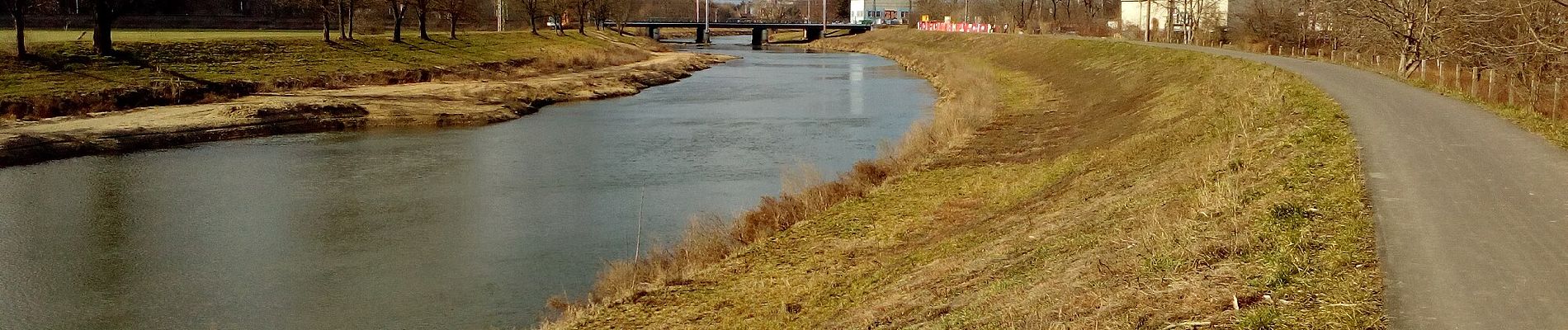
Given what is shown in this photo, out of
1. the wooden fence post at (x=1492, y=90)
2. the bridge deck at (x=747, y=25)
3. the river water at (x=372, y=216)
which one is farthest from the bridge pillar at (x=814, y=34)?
the wooden fence post at (x=1492, y=90)

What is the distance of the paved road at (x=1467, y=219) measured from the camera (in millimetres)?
7969

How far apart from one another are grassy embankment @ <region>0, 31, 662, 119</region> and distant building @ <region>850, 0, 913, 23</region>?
84.9 metres

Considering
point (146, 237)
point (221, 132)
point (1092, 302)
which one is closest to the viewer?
point (1092, 302)

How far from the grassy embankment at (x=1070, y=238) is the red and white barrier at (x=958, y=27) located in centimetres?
6465

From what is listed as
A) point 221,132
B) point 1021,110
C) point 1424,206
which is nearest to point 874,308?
point 1424,206

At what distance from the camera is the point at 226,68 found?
44.1 m

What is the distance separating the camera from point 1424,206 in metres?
11.2

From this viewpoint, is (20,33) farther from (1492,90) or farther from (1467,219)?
(1467,219)

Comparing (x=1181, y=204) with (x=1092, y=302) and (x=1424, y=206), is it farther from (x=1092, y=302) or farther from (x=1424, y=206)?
(x=1092, y=302)

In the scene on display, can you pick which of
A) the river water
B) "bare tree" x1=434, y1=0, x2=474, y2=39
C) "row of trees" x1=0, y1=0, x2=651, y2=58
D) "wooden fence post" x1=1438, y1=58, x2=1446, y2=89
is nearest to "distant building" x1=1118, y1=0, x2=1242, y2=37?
"wooden fence post" x1=1438, y1=58, x2=1446, y2=89

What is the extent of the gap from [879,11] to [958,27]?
54382 mm

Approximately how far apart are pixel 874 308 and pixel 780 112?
98.7 feet

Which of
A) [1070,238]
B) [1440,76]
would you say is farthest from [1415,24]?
[1070,238]

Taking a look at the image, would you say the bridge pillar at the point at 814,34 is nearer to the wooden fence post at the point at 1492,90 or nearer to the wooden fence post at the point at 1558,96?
the wooden fence post at the point at 1492,90
